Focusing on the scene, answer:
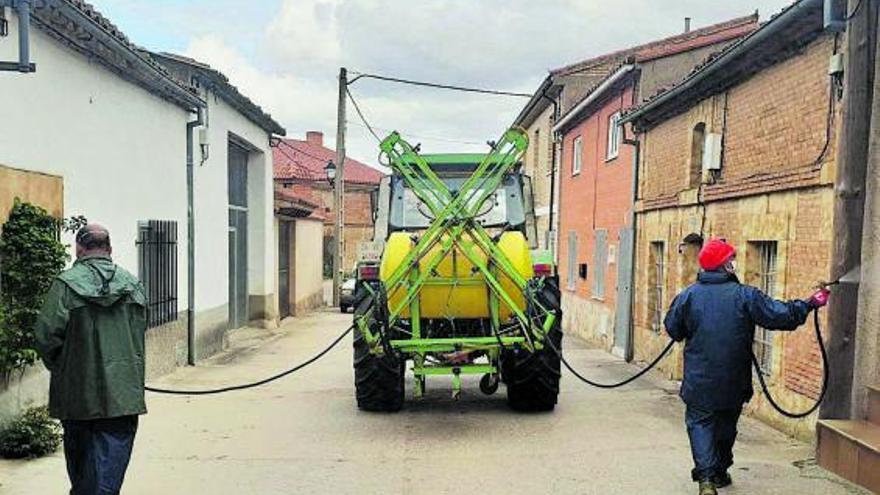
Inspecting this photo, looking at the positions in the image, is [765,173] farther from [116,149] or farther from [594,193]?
[594,193]

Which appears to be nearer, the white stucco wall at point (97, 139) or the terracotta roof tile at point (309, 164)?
the white stucco wall at point (97, 139)

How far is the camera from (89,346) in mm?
4363

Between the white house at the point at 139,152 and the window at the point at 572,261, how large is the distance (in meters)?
8.00

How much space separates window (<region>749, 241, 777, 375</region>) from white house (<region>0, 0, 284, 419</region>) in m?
7.10

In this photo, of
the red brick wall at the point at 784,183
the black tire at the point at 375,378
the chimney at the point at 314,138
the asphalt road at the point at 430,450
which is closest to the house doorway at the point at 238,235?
the asphalt road at the point at 430,450

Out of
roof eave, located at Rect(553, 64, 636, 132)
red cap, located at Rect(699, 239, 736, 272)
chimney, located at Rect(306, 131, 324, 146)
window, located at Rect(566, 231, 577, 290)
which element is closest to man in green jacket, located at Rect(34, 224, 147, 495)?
red cap, located at Rect(699, 239, 736, 272)

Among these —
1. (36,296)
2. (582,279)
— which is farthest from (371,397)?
(582,279)

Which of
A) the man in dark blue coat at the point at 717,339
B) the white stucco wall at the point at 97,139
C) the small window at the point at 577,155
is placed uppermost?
the small window at the point at 577,155

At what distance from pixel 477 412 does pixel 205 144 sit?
6.88m

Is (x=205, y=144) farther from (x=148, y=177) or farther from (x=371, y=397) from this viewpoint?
(x=371, y=397)

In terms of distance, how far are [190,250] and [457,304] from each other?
6135 millimetres

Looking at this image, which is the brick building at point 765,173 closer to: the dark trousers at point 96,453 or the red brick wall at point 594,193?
the red brick wall at point 594,193

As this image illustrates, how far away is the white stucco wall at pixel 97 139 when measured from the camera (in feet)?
22.3

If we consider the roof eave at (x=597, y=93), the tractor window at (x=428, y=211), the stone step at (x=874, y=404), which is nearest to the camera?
the stone step at (x=874, y=404)
